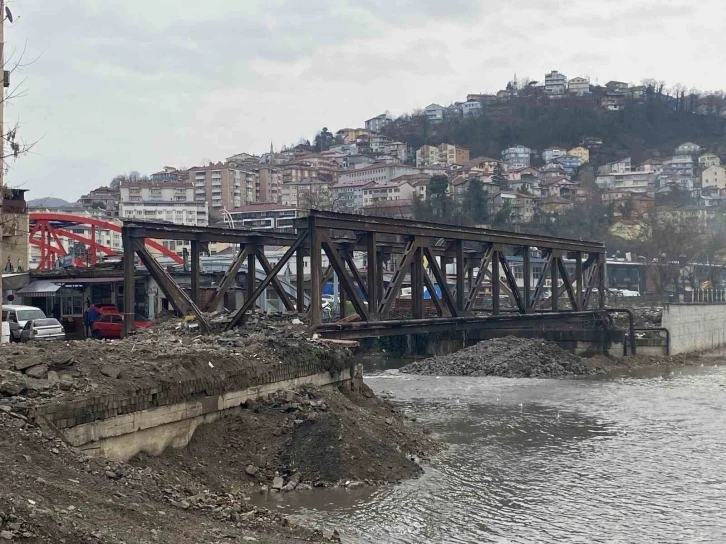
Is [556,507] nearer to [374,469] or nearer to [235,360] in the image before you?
[374,469]

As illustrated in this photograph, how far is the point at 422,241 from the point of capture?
1144 inches

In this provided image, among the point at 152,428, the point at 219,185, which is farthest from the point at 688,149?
the point at 152,428

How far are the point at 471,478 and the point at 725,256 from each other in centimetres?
8466

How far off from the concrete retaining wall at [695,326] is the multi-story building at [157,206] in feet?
300

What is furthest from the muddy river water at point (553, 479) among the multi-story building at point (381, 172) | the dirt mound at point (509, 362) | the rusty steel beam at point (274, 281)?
the multi-story building at point (381, 172)

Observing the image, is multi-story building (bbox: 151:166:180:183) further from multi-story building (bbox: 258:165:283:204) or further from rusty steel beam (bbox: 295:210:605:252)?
rusty steel beam (bbox: 295:210:605:252)

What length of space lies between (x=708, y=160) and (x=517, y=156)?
1492 inches

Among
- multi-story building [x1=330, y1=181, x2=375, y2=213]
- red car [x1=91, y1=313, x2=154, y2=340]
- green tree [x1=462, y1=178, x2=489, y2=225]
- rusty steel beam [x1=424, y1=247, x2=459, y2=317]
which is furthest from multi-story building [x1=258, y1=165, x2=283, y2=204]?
rusty steel beam [x1=424, y1=247, x2=459, y2=317]

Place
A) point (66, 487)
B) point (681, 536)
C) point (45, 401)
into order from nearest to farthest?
point (66, 487), point (45, 401), point (681, 536)

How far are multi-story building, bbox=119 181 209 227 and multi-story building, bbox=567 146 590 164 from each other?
82.3 m

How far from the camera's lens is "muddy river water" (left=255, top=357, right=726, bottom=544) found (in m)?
13.1

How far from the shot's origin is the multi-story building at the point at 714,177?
163625 mm

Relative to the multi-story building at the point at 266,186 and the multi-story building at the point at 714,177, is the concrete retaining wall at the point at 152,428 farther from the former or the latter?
the multi-story building at the point at 714,177

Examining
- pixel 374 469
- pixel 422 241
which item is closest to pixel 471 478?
pixel 374 469
